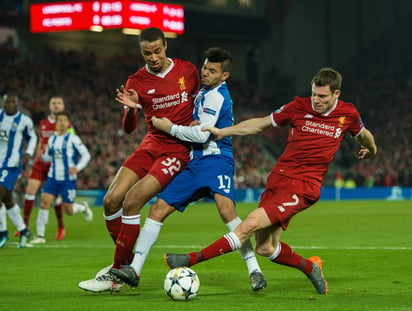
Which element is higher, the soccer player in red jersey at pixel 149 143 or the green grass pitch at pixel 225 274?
the soccer player in red jersey at pixel 149 143

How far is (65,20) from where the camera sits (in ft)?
112

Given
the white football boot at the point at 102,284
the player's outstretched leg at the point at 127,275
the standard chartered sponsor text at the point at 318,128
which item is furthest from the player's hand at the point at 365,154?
the white football boot at the point at 102,284

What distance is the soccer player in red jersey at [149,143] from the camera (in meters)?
8.09

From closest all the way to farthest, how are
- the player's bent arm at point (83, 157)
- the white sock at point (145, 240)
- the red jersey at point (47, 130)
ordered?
the white sock at point (145, 240)
the player's bent arm at point (83, 157)
the red jersey at point (47, 130)

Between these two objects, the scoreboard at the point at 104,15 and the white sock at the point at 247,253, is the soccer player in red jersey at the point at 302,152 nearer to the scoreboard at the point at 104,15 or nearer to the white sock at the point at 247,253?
the white sock at the point at 247,253

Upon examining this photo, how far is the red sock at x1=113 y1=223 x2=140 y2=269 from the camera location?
8.09 meters

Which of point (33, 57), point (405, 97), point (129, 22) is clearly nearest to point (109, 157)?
point (129, 22)

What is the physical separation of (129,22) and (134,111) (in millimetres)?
25217

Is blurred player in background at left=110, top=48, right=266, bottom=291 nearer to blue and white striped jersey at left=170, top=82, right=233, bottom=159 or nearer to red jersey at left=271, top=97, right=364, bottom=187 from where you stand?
blue and white striped jersey at left=170, top=82, right=233, bottom=159

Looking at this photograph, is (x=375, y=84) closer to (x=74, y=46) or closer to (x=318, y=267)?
(x=74, y=46)

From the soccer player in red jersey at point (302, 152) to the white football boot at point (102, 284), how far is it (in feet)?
4.55

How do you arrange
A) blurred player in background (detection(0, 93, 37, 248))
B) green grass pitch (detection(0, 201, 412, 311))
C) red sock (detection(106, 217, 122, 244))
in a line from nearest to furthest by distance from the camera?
green grass pitch (detection(0, 201, 412, 311)) < red sock (detection(106, 217, 122, 244)) < blurred player in background (detection(0, 93, 37, 248))

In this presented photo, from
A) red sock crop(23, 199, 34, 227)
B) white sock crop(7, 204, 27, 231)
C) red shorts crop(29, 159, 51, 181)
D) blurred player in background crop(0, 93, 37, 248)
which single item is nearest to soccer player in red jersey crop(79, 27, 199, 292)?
blurred player in background crop(0, 93, 37, 248)

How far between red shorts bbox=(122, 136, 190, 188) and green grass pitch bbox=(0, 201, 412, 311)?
44.6 inches
